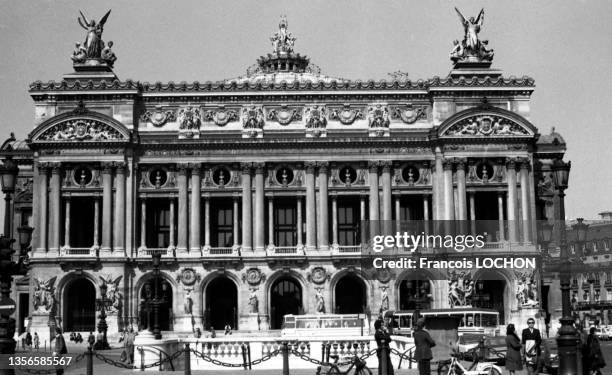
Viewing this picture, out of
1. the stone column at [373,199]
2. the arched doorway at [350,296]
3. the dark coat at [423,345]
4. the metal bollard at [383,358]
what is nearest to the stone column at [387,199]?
the stone column at [373,199]

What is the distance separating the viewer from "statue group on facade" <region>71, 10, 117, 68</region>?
8469cm

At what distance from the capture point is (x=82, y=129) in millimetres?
80688

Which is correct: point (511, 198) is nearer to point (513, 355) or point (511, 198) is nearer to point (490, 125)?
point (490, 125)

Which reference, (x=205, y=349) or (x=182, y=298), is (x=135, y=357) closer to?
(x=205, y=349)

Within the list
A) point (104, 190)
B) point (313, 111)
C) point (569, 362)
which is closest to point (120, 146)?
point (104, 190)

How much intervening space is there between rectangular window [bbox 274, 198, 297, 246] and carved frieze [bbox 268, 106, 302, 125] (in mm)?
6582

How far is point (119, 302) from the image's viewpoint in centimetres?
7856

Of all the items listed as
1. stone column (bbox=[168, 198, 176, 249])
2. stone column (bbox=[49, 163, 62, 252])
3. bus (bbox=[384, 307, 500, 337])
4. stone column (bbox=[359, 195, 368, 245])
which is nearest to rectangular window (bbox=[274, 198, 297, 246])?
stone column (bbox=[359, 195, 368, 245])

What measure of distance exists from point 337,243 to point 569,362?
49.2 meters

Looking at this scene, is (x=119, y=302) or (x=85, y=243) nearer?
(x=119, y=302)

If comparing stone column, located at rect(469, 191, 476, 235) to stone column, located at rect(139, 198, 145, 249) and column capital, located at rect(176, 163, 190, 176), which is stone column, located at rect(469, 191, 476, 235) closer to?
→ column capital, located at rect(176, 163, 190, 176)

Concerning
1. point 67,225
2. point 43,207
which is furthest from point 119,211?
point 43,207

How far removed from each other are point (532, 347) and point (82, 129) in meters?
51.0

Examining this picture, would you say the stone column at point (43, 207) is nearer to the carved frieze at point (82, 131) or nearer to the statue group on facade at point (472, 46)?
the carved frieze at point (82, 131)
